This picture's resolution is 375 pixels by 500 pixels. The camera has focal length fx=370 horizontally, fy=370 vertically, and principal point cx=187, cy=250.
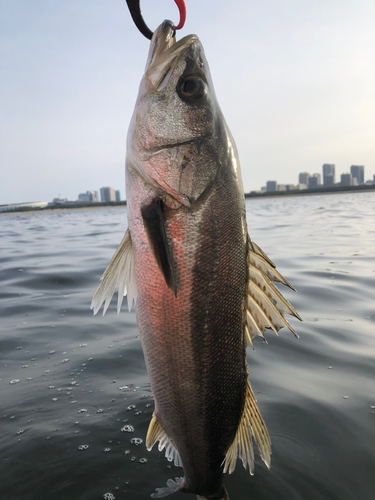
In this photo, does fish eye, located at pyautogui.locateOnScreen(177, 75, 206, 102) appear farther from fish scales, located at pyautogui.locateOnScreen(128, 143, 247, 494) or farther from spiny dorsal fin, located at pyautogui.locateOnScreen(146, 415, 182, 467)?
spiny dorsal fin, located at pyautogui.locateOnScreen(146, 415, 182, 467)

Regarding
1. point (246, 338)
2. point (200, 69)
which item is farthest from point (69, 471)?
point (200, 69)

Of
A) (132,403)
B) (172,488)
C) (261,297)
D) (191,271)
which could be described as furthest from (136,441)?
(191,271)

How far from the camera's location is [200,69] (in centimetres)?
220

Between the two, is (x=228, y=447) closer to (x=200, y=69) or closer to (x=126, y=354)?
(x=200, y=69)

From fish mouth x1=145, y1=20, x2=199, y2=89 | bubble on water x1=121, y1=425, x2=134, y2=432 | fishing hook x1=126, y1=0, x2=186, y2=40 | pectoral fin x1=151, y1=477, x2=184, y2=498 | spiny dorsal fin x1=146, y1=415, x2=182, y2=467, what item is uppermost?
fishing hook x1=126, y1=0, x2=186, y2=40

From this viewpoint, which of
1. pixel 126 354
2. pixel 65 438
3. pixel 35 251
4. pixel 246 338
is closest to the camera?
pixel 246 338

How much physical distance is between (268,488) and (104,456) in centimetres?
124

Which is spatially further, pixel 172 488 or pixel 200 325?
pixel 172 488

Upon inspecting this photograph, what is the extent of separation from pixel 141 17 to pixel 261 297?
5.82 feet

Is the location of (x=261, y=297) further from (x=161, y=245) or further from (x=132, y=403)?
(x=132, y=403)

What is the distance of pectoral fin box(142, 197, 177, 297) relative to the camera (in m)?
1.91

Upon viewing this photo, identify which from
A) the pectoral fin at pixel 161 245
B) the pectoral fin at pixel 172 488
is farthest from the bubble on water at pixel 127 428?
the pectoral fin at pixel 161 245

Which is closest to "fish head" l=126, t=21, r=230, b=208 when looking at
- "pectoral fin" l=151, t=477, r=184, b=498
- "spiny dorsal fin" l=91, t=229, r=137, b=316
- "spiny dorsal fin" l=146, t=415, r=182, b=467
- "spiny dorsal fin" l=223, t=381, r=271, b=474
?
"spiny dorsal fin" l=91, t=229, r=137, b=316

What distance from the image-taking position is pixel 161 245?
1.91 meters
